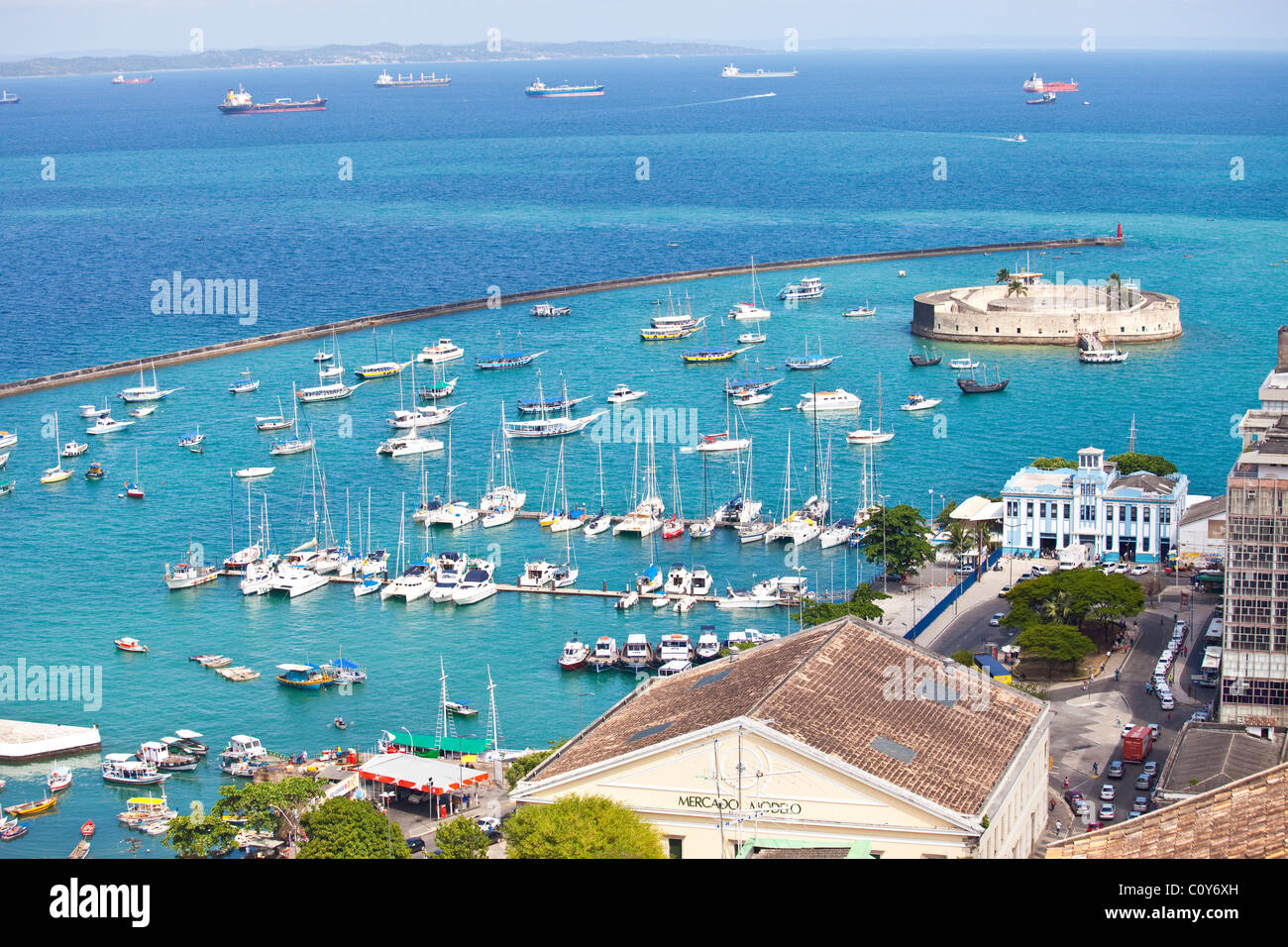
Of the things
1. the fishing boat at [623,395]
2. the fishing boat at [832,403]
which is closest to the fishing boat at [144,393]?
the fishing boat at [623,395]

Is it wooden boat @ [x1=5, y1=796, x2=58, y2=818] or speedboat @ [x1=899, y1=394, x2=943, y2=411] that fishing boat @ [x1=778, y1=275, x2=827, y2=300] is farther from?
wooden boat @ [x1=5, y1=796, x2=58, y2=818]

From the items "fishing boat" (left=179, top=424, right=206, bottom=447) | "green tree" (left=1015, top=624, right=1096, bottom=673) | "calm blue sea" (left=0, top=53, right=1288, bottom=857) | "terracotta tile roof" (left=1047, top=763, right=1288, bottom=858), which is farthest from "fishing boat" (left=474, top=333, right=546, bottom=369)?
"terracotta tile roof" (left=1047, top=763, right=1288, bottom=858)

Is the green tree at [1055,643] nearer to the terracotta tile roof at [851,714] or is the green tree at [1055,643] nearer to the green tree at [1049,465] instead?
the terracotta tile roof at [851,714]

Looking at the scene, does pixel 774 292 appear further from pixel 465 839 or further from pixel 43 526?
pixel 465 839

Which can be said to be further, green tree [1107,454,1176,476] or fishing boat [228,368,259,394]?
fishing boat [228,368,259,394]

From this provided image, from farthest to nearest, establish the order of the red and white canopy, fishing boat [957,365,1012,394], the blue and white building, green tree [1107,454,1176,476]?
fishing boat [957,365,1012,394], green tree [1107,454,1176,476], the blue and white building, the red and white canopy
